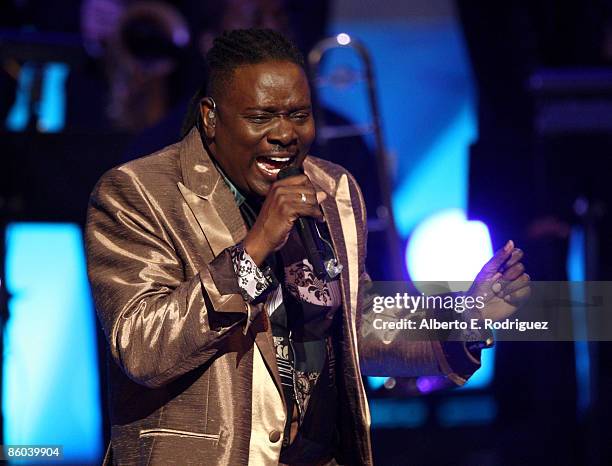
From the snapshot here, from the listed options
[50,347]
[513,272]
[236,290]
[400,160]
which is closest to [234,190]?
[236,290]

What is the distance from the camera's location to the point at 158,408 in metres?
2.53

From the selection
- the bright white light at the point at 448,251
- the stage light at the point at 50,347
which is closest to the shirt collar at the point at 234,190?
the bright white light at the point at 448,251

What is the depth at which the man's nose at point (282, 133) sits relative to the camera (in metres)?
2.59

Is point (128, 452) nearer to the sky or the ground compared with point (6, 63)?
nearer to the ground

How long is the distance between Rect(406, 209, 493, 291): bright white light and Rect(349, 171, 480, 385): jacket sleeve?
20cm

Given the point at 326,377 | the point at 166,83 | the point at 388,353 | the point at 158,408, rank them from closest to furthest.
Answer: the point at 158,408
the point at 326,377
the point at 388,353
the point at 166,83

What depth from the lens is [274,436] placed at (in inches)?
98.9

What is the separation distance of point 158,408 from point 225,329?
304 mm

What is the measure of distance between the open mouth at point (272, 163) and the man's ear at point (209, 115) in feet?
0.51

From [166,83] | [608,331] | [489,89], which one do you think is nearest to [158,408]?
[608,331]

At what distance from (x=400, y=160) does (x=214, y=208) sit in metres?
4.01

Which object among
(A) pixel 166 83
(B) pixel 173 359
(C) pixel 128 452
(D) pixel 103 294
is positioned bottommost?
(C) pixel 128 452

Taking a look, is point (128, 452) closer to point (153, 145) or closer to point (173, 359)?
point (173, 359)

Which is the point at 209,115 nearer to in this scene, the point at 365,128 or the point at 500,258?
the point at 500,258
